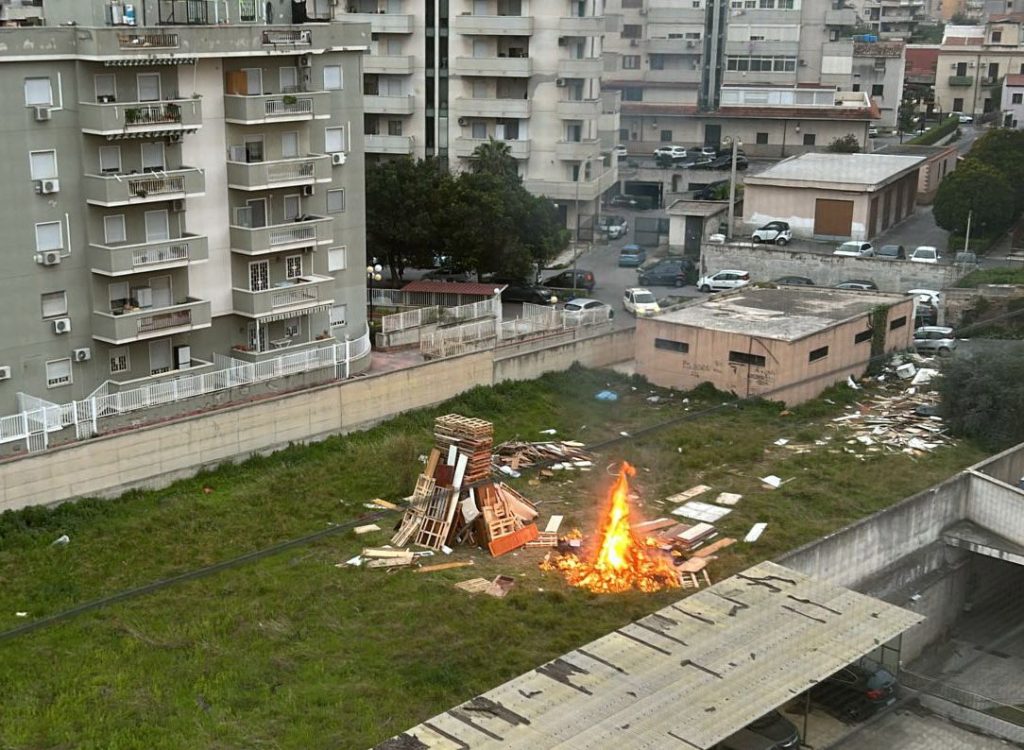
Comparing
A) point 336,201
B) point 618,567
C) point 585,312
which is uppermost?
point 336,201

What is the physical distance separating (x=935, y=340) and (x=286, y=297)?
57.5ft

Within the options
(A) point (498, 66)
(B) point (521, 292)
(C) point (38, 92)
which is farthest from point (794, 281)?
(C) point (38, 92)

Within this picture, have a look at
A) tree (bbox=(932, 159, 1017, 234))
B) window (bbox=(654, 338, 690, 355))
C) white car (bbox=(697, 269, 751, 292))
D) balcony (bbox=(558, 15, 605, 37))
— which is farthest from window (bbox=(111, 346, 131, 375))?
tree (bbox=(932, 159, 1017, 234))

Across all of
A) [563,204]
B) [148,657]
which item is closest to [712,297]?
[563,204]

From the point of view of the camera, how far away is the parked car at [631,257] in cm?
4416

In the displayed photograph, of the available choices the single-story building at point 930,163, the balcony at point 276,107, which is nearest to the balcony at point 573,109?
the single-story building at point 930,163

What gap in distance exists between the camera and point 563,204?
47781mm

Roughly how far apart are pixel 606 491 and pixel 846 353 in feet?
33.0

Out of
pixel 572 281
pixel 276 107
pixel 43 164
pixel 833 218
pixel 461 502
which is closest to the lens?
pixel 461 502

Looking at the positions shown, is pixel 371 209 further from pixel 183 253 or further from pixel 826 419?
pixel 826 419

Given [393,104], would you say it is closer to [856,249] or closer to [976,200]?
[856,249]

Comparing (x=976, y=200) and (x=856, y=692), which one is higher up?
(x=976, y=200)

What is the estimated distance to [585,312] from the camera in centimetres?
3434

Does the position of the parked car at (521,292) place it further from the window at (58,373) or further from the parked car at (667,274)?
the window at (58,373)
